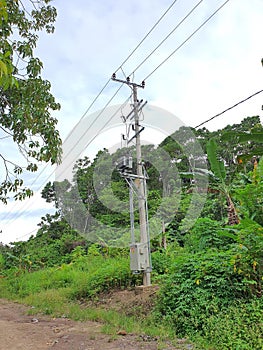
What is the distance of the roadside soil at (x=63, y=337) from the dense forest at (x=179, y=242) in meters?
0.60

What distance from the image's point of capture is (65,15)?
5.67 metres

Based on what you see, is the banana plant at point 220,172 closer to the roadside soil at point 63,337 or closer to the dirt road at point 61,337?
the roadside soil at point 63,337

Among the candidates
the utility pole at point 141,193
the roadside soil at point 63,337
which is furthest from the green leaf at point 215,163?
the roadside soil at point 63,337

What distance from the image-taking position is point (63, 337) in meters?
5.24

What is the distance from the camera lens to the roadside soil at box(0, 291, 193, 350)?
4.61m

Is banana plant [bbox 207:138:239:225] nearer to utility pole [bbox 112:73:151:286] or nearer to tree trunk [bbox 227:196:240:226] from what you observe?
tree trunk [bbox 227:196:240:226]

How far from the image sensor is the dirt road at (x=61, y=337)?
4.64 m

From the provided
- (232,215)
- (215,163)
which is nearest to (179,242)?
(232,215)

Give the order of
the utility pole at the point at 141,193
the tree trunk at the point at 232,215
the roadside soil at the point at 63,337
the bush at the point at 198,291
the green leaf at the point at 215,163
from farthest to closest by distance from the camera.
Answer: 1. the utility pole at the point at 141,193
2. the green leaf at the point at 215,163
3. the tree trunk at the point at 232,215
4. the bush at the point at 198,291
5. the roadside soil at the point at 63,337

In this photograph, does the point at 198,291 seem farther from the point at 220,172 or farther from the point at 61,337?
the point at 220,172

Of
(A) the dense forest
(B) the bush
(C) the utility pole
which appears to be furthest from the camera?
(C) the utility pole

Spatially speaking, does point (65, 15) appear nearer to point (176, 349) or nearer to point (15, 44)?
point (15, 44)

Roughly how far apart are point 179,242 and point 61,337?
872cm

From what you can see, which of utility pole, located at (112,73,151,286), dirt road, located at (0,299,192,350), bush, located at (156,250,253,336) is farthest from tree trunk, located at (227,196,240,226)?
dirt road, located at (0,299,192,350)
